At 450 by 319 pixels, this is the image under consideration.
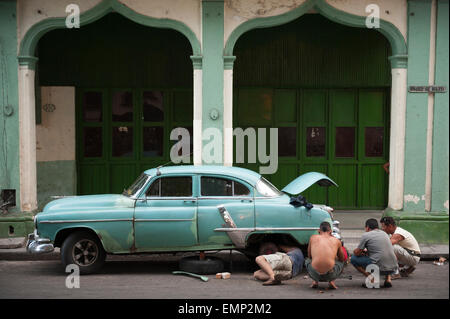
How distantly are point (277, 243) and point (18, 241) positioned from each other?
16.3ft

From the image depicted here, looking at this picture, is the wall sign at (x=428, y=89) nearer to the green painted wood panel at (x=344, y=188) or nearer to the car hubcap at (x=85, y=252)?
the green painted wood panel at (x=344, y=188)

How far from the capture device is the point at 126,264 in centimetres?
1014

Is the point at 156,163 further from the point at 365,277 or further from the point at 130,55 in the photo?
the point at 365,277

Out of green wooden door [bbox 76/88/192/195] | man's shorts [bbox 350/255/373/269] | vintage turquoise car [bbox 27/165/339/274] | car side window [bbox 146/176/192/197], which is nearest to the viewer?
man's shorts [bbox 350/255/373/269]

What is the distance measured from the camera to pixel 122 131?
14422mm

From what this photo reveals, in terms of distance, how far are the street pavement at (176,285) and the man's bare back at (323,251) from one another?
15.3 inches

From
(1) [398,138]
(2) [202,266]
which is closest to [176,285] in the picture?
(2) [202,266]

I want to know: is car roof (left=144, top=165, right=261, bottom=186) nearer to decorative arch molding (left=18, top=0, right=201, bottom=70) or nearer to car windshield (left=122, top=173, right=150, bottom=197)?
car windshield (left=122, top=173, right=150, bottom=197)

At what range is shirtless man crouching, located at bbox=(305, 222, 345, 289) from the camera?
815 centimetres

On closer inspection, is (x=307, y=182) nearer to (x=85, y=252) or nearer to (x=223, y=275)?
(x=223, y=275)

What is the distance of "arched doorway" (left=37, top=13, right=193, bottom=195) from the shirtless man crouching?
6831 mm

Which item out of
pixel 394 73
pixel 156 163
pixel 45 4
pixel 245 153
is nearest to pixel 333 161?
pixel 245 153

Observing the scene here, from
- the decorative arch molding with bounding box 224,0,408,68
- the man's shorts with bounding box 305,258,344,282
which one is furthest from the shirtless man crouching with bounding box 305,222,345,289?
the decorative arch molding with bounding box 224,0,408,68

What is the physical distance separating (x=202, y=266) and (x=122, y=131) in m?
6.09
